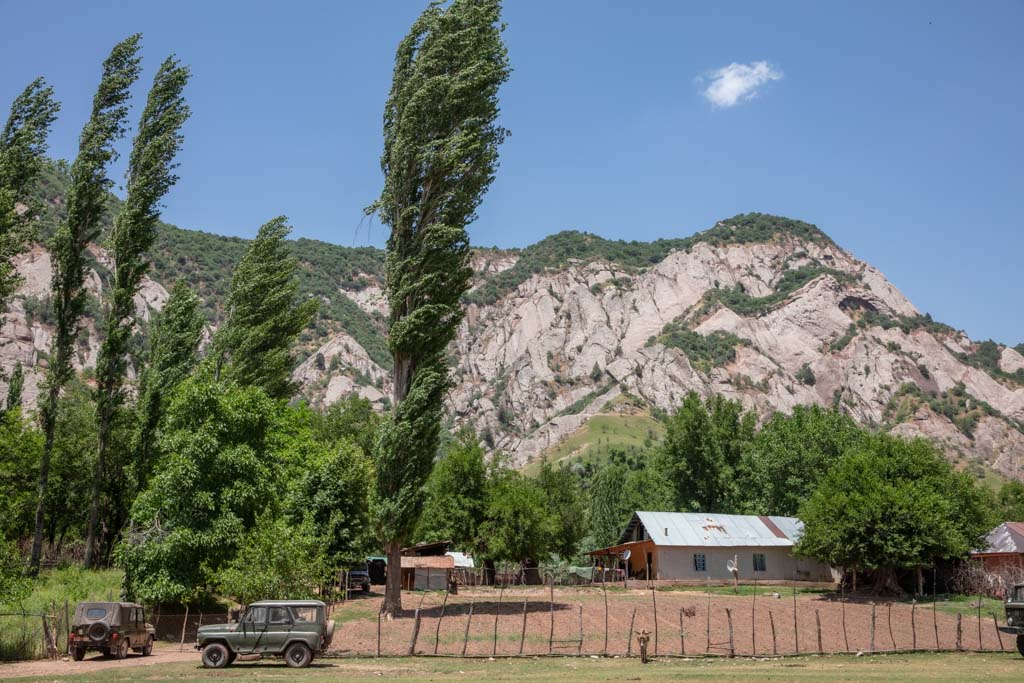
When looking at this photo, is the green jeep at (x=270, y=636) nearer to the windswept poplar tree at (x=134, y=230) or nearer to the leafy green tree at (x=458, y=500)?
the windswept poplar tree at (x=134, y=230)

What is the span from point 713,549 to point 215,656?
1693 inches

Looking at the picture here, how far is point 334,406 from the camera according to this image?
75.4 m

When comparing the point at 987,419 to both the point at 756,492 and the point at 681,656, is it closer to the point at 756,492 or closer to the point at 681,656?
the point at 756,492

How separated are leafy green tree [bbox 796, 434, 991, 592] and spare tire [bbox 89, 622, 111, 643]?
39.4 m

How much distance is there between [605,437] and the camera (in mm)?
170000

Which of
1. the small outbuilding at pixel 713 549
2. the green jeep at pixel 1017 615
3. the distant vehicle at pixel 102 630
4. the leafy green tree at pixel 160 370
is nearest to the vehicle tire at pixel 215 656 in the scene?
the distant vehicle at pixel 102 630

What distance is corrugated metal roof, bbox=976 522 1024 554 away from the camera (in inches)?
2014

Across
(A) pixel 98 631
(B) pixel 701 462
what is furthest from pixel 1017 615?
(B) pixel 701 462

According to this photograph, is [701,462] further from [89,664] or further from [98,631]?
[89,664]

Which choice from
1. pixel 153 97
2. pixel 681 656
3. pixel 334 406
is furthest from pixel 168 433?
pixel 334 406

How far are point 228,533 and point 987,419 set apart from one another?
658 ft

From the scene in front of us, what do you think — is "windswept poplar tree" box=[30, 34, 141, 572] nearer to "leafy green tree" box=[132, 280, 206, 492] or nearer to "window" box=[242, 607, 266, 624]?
"leafy green tree" box=[132, 280, 206, 492]

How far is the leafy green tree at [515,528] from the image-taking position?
49250 mm

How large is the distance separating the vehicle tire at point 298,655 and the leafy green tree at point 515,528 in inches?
1069
